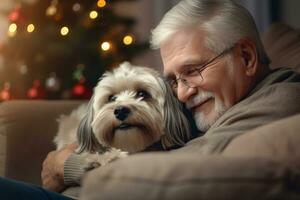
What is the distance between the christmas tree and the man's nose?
5.21ft

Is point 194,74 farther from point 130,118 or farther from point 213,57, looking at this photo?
point 130,118

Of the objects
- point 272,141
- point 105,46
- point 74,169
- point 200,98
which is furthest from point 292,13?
point 272,141

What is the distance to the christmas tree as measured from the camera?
3.15 m

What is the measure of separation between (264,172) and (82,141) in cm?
113

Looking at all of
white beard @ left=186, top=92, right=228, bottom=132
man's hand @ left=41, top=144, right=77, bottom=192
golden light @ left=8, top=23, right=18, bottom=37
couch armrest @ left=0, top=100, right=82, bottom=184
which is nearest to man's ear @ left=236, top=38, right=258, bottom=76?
white beard @ left=186, top=92, right=228, bottom=132

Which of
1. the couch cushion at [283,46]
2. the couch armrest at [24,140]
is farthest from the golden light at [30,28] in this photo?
the couch cushion at [283,46]

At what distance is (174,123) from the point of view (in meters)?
1.64

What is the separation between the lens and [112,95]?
1.74m

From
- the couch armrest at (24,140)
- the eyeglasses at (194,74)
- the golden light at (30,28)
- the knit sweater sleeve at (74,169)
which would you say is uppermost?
the eyeglasses at (194,74)

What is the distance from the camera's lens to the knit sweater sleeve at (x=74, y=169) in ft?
5.36

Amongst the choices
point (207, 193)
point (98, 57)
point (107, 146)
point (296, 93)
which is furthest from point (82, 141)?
point (98, 57)

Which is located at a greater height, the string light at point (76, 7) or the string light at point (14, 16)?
the string light at point (76, 7)

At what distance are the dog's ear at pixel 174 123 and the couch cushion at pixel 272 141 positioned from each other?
73cm

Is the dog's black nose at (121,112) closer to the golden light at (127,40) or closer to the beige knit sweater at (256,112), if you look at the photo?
the beige knit sweater at (256,112)
